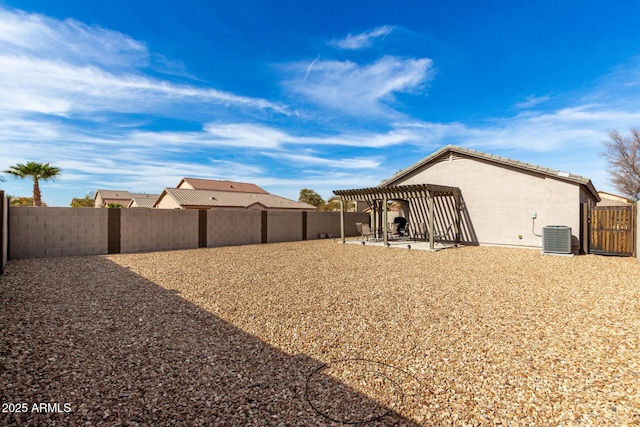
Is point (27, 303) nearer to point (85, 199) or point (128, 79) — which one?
point (128, 79)

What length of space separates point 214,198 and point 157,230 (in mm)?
17169

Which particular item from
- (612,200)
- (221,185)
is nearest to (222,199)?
(221,185)

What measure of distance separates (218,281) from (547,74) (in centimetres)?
1672

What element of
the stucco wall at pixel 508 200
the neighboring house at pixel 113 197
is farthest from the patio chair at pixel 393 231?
the neighboring house at pixel 113 197

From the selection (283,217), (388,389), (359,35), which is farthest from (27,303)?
(359,35)

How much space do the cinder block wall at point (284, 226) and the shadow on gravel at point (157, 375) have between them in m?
11.1

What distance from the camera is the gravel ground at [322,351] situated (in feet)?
7.32

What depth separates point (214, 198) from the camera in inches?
1137

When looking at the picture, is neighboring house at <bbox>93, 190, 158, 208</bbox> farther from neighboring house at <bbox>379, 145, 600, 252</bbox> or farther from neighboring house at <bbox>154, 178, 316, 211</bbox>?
neighboring house at <bbox>379, 145, 600, 252</bbox>

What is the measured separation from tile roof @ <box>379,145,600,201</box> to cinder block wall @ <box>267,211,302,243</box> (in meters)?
5.74

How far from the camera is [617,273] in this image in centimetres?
723

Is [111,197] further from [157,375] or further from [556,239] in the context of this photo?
[556,239]

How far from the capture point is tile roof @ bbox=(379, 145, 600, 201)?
432 inches

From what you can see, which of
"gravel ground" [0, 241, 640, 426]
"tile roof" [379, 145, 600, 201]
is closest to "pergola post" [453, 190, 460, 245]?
"tile roof" [379, 145, 600, 201]
